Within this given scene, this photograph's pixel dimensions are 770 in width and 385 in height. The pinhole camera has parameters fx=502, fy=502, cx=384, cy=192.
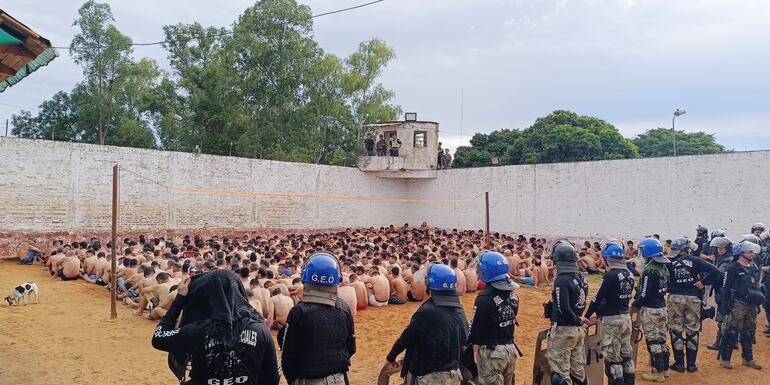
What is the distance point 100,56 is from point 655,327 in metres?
29.4

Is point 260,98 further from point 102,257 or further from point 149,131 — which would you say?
point 102,257

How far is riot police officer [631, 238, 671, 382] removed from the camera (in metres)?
6.46

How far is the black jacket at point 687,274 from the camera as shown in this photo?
688 centimetres

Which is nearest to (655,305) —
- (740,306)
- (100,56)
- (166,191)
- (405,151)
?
(740,306)

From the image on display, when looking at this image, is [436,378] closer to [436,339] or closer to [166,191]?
[436,339]

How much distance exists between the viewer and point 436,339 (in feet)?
12.5

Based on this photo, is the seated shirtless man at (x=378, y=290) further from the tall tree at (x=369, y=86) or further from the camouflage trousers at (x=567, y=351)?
the tall tree at (x=369, y=86)

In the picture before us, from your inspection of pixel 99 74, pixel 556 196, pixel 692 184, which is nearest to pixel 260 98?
pixel 99 74

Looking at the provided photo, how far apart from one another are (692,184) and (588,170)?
151 inches

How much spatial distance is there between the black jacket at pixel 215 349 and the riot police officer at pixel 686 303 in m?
6.03

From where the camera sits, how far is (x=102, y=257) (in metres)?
12.3

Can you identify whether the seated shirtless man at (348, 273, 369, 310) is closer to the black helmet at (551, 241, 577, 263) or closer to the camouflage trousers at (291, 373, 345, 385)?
the black helmet at (551, 241, 577, 263)

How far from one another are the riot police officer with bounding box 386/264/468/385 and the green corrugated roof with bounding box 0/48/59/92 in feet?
14.7

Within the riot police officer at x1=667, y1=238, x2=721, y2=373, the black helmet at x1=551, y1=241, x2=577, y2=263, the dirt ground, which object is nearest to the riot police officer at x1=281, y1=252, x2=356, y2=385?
the black helmet at x1=551, y1=241, x2=577, y2=263
